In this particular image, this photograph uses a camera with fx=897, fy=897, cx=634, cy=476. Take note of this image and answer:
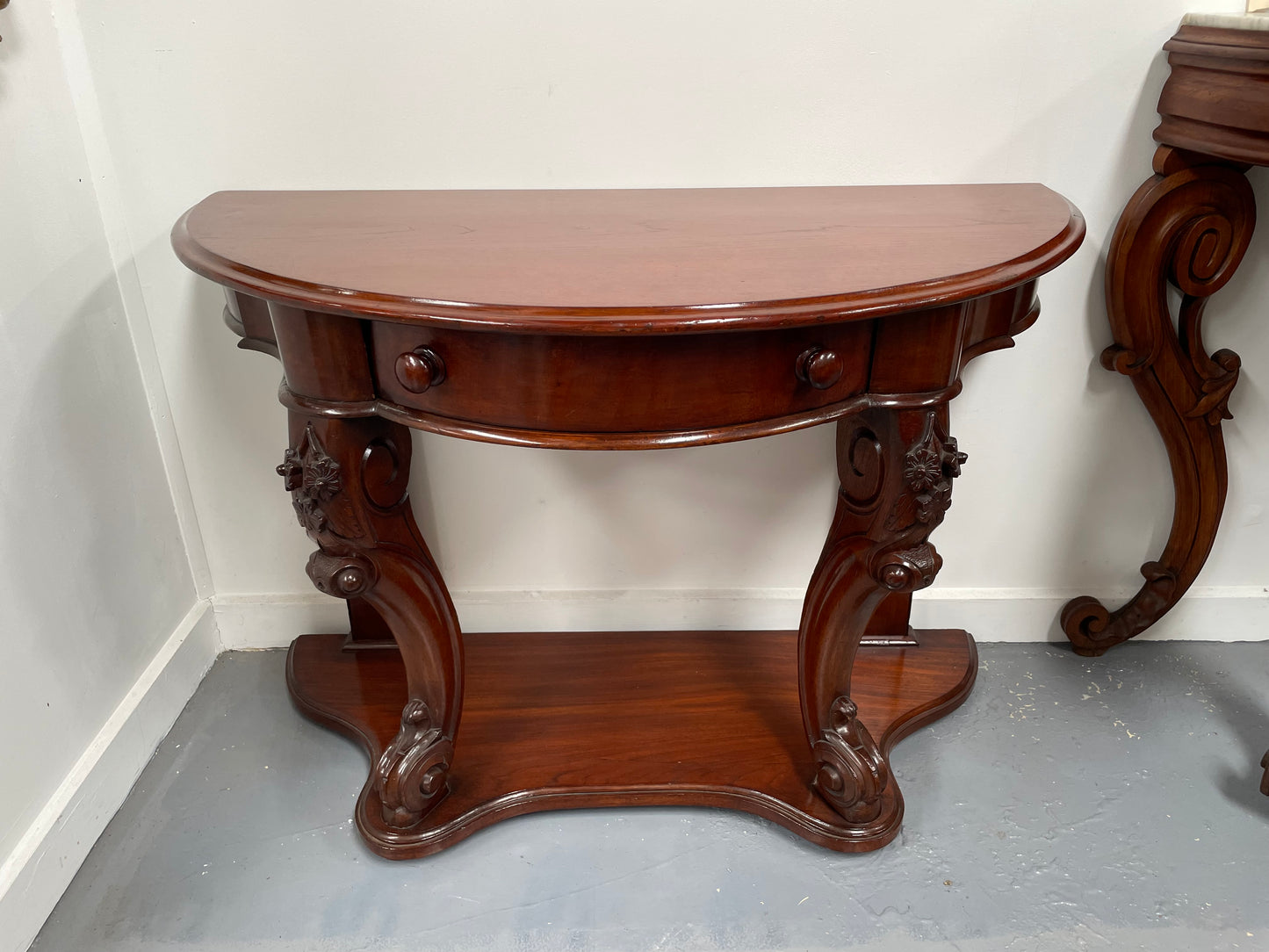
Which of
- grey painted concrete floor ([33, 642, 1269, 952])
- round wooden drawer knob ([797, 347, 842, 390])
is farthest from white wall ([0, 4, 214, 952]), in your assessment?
round wooden drawer knob ([797, 347, 842, 390])

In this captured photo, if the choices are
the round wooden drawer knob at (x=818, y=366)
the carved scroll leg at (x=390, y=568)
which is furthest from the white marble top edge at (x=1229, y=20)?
the carved scroll leg at (x=390, y=568)

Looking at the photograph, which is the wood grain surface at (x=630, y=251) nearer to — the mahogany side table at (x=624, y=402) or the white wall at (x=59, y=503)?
the mahogany side table at (x=624, y=402)

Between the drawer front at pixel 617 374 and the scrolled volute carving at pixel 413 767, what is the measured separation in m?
0.57

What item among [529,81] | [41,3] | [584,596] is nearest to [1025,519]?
[584,596]

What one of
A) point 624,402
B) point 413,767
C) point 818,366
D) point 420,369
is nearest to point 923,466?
point 818,366

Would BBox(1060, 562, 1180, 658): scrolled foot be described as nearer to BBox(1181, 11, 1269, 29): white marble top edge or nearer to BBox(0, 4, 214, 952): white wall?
BBox(1181, 11, 1269, 29): white marble top edge

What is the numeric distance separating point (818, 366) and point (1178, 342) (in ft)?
3.11

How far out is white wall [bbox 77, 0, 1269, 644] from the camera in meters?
1.35

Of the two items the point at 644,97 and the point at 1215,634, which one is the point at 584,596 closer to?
the point at 644,97

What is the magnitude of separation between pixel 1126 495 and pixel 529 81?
133 centimetres

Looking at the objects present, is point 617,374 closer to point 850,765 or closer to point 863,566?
point 863,566

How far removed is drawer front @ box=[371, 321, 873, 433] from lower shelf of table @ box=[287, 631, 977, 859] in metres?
0.71

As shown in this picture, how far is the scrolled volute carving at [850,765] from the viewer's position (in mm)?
1350

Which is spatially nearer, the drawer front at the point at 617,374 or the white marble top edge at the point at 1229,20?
the drawer front at the point at 617,374
